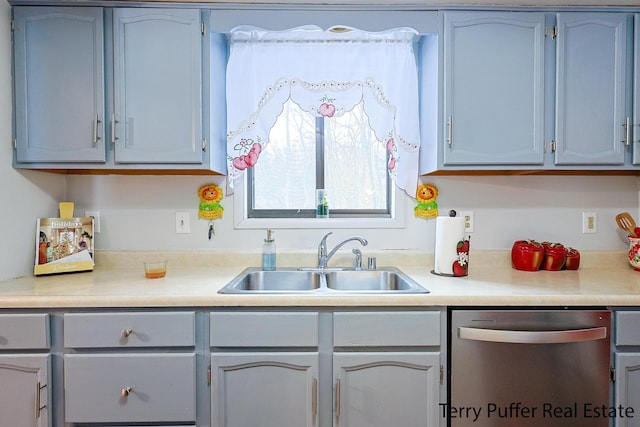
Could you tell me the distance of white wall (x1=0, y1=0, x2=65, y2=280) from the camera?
5.19ft

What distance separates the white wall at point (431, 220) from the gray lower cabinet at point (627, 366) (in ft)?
2.25

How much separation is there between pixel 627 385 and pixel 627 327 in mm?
220

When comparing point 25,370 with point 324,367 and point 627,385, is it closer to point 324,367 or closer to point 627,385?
point 324,367

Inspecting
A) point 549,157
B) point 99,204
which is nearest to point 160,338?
point 99,204

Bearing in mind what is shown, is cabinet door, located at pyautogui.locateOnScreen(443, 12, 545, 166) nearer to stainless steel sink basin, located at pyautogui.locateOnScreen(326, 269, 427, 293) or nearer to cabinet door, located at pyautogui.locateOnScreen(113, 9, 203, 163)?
stainless steel sink basin, located at pyautogui.locateOnScreen(326, 269, 427, 293)

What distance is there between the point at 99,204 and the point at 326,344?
1434 mm

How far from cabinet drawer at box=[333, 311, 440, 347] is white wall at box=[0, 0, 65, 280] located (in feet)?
4.73

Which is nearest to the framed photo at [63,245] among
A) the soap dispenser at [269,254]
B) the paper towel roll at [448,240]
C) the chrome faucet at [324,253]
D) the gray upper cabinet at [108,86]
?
the gray upper cabinet at [108,86]

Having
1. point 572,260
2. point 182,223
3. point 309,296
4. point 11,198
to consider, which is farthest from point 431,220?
point 11,198

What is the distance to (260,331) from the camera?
1.34 metres

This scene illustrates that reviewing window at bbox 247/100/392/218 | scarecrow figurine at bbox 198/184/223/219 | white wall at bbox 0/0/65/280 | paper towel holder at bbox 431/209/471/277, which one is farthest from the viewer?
window at bbox 247/100/392/218

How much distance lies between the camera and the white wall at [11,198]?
5.19 ft

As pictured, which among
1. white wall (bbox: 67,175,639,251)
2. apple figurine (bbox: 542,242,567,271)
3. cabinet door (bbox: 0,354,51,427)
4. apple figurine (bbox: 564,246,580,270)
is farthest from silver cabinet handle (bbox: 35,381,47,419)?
apple figurine (bbox: 564,246,580,270)

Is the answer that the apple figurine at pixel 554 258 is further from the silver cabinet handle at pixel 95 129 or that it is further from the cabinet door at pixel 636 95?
the silver cabinet handle at pixel 95 129
